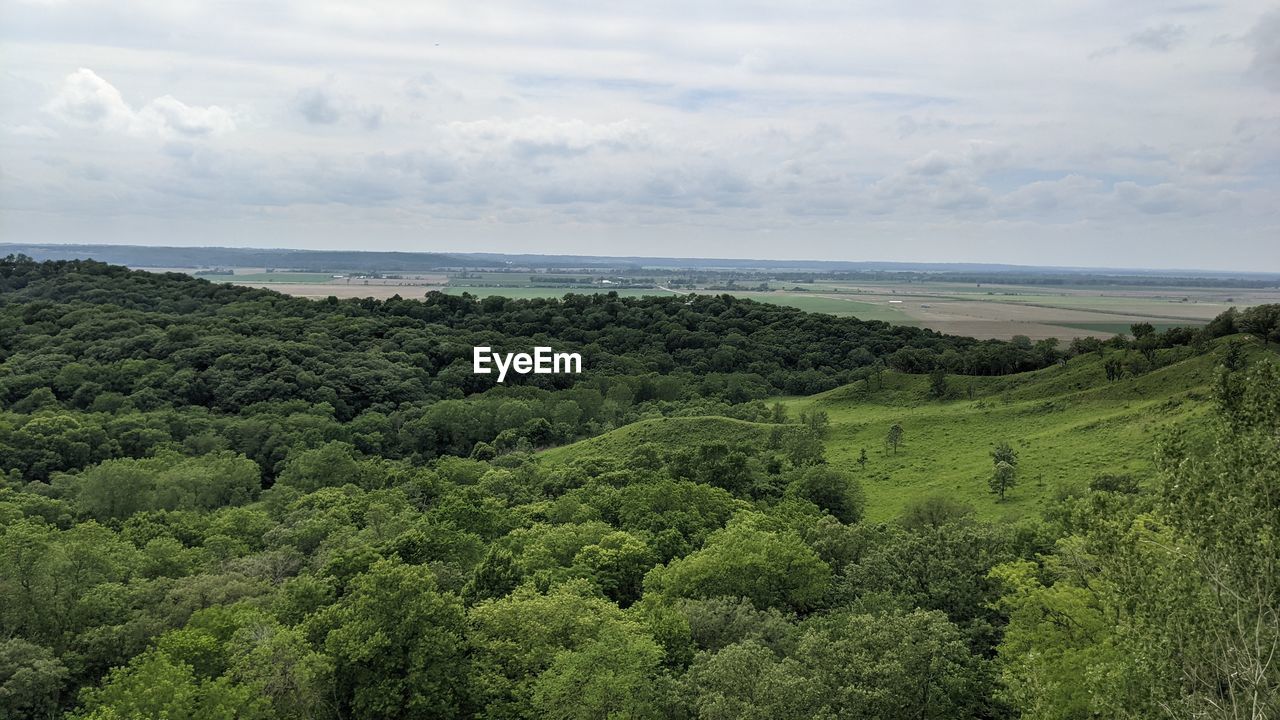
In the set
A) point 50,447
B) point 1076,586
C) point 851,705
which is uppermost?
point 1076,586

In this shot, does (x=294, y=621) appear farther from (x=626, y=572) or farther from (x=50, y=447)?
(x=50, y=447)

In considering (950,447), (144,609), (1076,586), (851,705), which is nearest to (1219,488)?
(851,705)

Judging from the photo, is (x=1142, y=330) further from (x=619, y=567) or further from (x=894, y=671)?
(x=894, y=671)

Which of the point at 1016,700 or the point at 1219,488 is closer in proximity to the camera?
the point at 1219,488

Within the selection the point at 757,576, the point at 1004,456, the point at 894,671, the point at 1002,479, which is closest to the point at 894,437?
the point at 1004,456

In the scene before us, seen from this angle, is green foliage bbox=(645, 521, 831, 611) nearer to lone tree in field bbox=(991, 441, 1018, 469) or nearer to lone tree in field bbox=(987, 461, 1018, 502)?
lone tree in field bbox=(987, 461, 1018, 502)

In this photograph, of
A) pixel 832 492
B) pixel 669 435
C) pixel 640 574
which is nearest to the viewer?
pixel 640 574

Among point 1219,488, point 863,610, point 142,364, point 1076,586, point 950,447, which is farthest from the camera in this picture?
point 142,364

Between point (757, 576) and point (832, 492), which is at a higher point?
point (757, 576)
